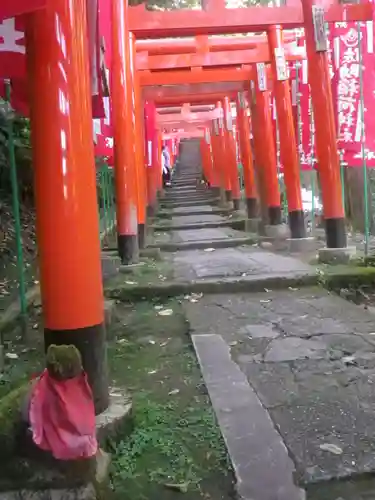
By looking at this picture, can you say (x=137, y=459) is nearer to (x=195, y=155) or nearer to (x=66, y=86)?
(x=66, y=86)

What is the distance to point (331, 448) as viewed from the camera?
8.59 feet

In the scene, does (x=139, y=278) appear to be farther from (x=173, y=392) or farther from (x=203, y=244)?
(x=203, y=244)

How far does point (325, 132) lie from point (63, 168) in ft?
18.0

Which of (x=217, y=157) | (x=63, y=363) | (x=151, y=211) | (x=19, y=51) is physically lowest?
(x=63, y=363)

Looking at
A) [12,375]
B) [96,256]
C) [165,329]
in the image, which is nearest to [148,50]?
[165,329]

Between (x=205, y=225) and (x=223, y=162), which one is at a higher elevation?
(x=223, y=162)

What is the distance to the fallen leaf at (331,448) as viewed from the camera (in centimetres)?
258

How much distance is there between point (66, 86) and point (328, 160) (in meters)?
5.44

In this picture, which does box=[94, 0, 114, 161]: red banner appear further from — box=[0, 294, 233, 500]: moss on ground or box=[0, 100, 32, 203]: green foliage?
box=[0, 294, 233, 500]: moss on ground

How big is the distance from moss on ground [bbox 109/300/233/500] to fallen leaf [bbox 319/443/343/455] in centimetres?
44

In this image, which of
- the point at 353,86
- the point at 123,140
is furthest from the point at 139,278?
the point at 353,86

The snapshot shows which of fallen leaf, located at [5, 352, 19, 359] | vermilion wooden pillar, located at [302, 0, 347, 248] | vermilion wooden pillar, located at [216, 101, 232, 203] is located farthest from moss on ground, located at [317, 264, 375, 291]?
vermilion wooden pillar, located at [216, 101, 232, 203]

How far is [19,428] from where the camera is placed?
232 cm

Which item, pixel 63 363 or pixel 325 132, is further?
pixel 325 132
